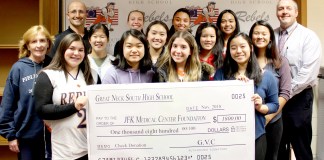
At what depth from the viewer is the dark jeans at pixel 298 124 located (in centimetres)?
297

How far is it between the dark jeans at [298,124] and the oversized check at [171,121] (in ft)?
3.54

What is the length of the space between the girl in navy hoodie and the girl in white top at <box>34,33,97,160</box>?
14.6 inches

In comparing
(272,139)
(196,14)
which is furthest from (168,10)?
(272,139)

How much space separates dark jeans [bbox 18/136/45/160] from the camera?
7.73ft

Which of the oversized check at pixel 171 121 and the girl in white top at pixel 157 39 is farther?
the girl in white top at pixel 157 39

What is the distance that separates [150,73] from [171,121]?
16.5 inches

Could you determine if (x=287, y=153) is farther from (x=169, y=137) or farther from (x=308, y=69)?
(x=169, y=137)

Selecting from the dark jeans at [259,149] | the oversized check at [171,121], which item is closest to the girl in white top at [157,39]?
the oversized check at [171,121]

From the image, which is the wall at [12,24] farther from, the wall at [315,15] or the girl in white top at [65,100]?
the wall at [315,15]

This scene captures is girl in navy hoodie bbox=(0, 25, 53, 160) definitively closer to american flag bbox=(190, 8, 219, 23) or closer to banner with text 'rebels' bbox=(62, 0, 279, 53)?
banner with text 'rebels' bbox=(62, 0, 279, 53)

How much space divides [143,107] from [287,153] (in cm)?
169

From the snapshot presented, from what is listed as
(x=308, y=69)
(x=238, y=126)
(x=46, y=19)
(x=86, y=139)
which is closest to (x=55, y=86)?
(x=86, y=139)

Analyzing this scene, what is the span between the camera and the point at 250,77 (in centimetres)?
221

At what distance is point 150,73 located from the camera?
2295 mm
